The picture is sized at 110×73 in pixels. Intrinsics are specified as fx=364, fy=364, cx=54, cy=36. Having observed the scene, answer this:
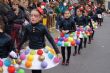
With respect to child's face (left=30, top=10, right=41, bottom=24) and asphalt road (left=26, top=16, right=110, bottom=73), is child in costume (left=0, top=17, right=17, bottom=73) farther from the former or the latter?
asphalt road (left=26, top=16, right=110, bottom=73)

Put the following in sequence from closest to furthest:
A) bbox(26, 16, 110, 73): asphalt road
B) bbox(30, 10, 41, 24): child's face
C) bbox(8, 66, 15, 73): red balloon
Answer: bbox(8, 66, 15, 73): red balloon < bbox(30, 10, 41, 24): child's face < bbox(26, 16, 110, 73): asphalt road

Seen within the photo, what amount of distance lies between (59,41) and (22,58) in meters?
3.97

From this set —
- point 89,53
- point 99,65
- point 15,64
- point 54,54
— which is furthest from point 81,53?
point 15,64

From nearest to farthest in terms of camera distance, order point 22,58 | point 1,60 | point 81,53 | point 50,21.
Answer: point 1,60 < point 22,58 < point 81,53 < point 50,21

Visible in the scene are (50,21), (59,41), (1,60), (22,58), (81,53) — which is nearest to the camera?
(1,60)

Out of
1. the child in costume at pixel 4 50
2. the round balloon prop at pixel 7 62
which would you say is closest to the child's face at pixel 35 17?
the child in costume at pixel 4 50

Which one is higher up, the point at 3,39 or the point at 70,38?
the point at 3,39

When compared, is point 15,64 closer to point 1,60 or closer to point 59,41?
point 1,60

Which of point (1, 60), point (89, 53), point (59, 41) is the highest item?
point (1, 60)

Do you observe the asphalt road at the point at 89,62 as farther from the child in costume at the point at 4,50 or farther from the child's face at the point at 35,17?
the child in costume at the point at 4,50

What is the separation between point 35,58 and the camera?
277 inches

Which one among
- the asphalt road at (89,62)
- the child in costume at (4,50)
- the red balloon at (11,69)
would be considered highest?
the child in costume at (4,50)

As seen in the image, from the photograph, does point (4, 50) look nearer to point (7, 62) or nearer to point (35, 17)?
point (7, 62)

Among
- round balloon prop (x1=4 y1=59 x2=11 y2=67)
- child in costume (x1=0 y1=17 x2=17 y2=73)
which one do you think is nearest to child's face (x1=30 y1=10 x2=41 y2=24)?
child in costume (x1=0 y1=17 x2=17 y2=73)
